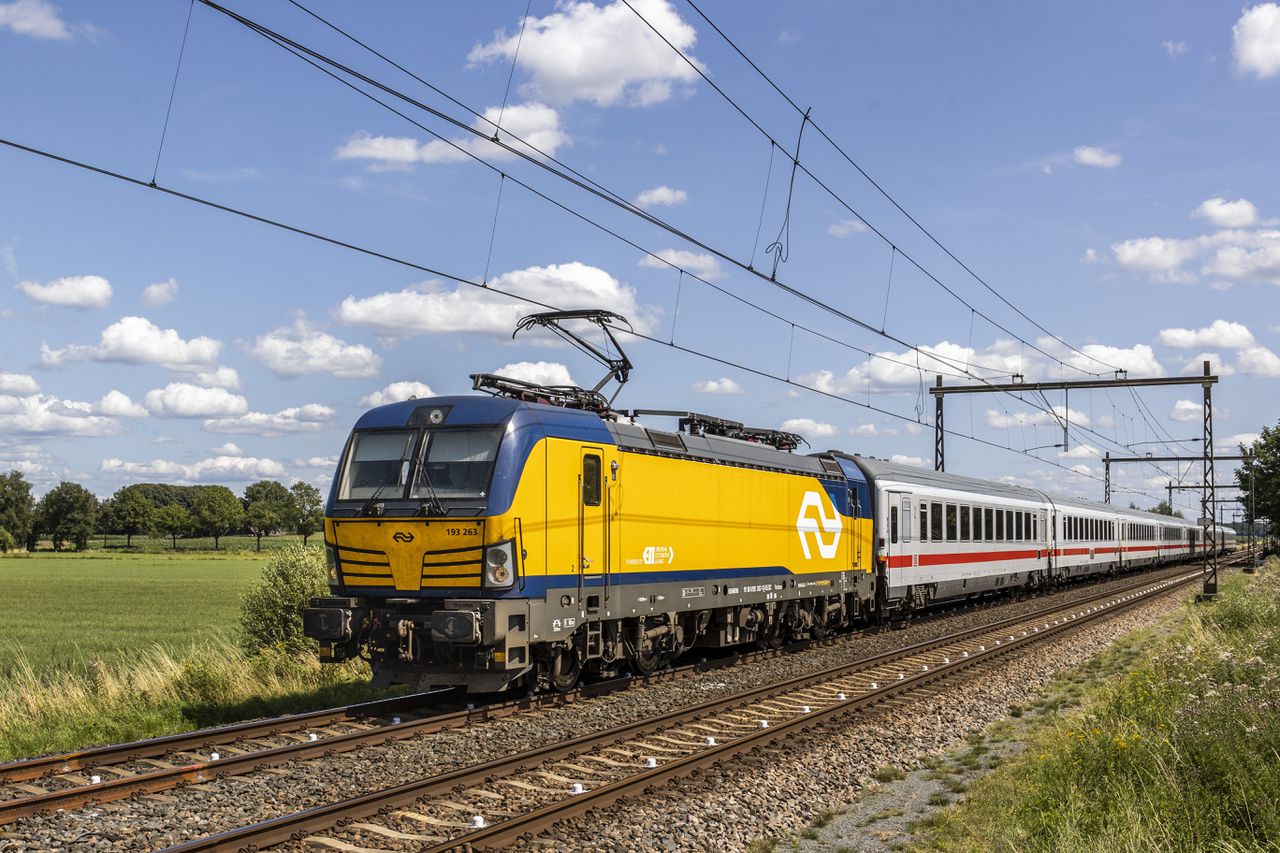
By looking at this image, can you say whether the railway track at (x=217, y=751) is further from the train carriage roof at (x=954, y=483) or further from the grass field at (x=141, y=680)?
the train carriage roof at (x=954, y=483)

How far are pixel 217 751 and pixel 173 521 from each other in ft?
457

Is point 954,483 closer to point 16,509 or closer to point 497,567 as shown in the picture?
point 497,567

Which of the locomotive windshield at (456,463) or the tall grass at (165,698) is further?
the tall grass at (165,698)

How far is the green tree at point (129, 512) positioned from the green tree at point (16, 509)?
9.71 m

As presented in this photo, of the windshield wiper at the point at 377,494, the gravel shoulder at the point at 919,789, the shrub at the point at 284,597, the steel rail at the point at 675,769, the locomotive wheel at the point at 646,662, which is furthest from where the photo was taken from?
the shrub at the point at 284,597

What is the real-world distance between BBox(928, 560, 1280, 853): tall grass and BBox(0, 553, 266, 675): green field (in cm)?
1632

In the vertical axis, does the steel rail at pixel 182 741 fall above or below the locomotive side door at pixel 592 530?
below

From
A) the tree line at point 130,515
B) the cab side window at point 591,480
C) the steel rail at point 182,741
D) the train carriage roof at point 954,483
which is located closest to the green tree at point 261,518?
the tree line at point 130,515

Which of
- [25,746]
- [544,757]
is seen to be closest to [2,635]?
[25,746]

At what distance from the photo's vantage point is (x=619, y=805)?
8.83 meters

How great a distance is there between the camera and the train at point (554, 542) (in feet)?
39.5

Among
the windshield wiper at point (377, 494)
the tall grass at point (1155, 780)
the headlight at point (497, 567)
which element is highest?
the windshield wiper at point (377, 494)

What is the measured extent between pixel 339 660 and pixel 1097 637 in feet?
53.5

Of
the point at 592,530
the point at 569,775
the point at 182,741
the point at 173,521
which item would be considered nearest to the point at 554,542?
the point at 592,530
